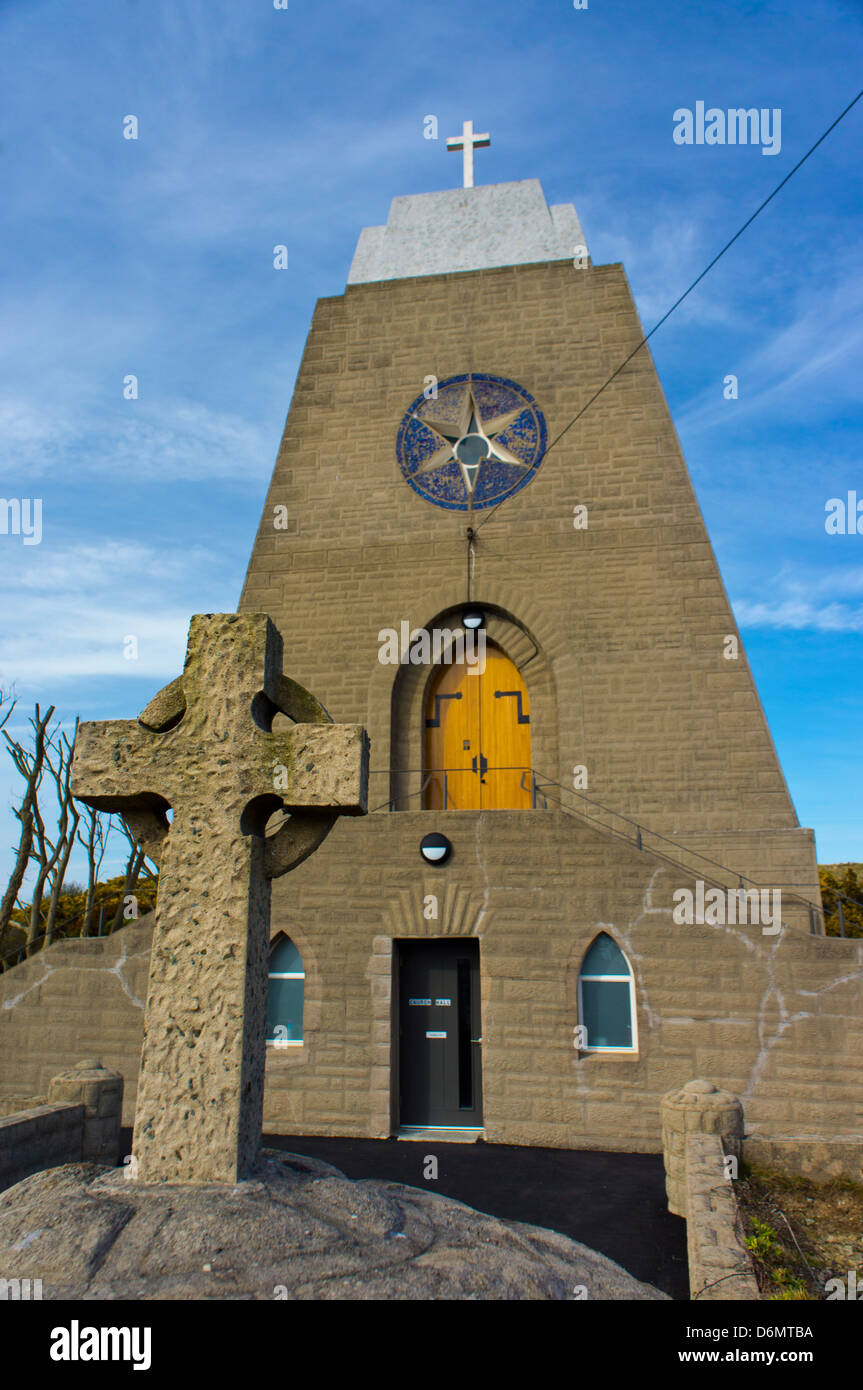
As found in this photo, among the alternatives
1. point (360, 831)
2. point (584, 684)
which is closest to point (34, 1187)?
point (360, 831)

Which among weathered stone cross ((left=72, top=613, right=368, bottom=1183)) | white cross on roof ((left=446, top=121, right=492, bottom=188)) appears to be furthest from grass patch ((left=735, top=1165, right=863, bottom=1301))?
white cross on roof ((left=446, top=121, right=492, bottom=188))

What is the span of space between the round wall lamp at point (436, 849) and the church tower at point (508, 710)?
0.13 feet

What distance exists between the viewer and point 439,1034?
10.0 meters

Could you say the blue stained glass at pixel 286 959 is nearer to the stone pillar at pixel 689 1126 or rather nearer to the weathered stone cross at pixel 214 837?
the stone pillar at pixel 689 1126

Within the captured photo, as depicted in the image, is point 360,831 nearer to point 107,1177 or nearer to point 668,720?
point 668,720

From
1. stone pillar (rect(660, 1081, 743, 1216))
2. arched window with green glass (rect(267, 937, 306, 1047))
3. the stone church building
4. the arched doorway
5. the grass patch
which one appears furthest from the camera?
the arched doorway

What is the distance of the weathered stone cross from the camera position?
12.9ft

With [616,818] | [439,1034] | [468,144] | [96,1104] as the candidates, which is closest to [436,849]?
[439,1034]

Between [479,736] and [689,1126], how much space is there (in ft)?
22.2

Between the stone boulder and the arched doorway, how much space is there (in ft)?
29.1

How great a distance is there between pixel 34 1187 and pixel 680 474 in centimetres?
1171

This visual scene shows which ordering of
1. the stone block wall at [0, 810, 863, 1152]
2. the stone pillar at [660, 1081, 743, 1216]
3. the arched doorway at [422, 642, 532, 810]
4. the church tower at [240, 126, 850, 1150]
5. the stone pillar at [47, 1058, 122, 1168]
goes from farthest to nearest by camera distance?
the arched doorway at [422, 642, 532, 810] → the church tower at [240, 126, 850, 1150] → the stone block wall at [0, 810, 863, 1152] → the stone pillar at [47, 1058, 122, 1168] → the stone pillar at [660, 1081, 743, 1216]

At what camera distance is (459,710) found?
13250mm

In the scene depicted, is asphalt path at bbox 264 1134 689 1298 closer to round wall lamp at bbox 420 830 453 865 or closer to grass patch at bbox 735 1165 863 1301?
grass patch at bbox 735 1165 863 1301
